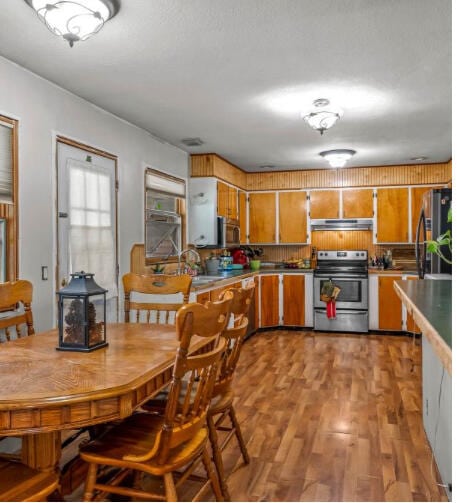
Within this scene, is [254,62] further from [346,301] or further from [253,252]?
[253,252]

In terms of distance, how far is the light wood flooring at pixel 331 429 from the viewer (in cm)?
238

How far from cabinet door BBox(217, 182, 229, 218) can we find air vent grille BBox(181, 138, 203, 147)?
0.73m

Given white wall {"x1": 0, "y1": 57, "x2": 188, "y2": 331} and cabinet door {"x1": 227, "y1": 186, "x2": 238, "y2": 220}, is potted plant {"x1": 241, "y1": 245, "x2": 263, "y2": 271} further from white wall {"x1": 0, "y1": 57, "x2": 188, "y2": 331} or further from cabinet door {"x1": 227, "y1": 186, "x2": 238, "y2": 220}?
white wall {"x1": 0, "y1": 57, "x2": 188, "y2": 331}

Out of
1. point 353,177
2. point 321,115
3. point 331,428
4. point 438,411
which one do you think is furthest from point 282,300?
point 438,411

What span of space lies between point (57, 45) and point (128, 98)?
3.32ft

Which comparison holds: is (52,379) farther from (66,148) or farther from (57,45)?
(66,148)

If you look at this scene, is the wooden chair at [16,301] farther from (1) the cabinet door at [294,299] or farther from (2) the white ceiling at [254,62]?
(1) the cabinet door at [294,299]

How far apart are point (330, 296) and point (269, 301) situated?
0.89 metres

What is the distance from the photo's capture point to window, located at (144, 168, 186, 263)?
478 cm

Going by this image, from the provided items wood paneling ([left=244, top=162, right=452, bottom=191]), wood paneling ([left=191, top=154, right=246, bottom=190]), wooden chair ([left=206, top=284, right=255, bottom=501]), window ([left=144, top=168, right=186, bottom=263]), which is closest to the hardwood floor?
wooden chair ([left=206, top=284, right=255, bottom=501])

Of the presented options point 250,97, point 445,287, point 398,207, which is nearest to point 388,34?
point 250,97

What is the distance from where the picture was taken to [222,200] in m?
6.02

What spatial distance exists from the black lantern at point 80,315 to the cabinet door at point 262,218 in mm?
5292

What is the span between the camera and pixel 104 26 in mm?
2479
